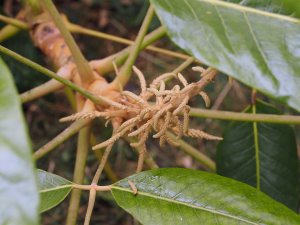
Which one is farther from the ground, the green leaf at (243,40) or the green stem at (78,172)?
the green leaf at (243,40)

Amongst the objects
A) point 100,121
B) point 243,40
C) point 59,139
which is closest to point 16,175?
point 243,40

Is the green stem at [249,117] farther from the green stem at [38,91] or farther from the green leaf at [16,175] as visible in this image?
the green leaf at [16,175]

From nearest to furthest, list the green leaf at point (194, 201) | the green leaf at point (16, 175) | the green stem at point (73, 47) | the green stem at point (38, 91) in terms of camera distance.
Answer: the green leaf at point (16, 175)
the green leaf at point (194, 201)
the green stem at point (73, 47)
the green stem at point (38, 91)

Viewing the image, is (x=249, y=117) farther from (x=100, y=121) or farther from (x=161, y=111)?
(x=100, y=121)

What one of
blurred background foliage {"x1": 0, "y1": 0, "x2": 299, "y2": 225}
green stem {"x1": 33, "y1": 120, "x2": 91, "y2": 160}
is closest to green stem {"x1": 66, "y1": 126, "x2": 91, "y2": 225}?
green stem {"x1": 33, "y1": 120, "x2": 91, "y2": 160}

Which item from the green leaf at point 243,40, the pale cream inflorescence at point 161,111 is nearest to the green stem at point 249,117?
the pale cream inflorescence at point 161,111

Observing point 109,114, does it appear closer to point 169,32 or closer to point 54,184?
point 54,184
